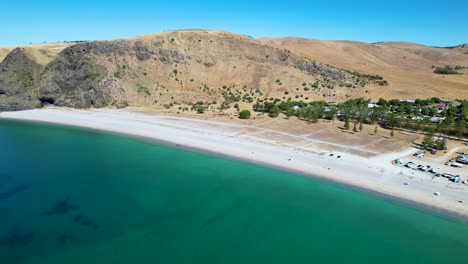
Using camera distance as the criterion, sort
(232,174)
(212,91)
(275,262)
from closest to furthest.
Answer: (275,262)
(232,174)
(212,91)

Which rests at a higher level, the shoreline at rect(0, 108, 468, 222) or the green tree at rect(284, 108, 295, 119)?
the green tree at rect(284, 108, 295, 119)

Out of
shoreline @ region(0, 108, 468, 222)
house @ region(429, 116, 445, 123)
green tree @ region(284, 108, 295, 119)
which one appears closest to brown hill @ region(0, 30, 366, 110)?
shoreline @ region(0, 108, 468, 222)

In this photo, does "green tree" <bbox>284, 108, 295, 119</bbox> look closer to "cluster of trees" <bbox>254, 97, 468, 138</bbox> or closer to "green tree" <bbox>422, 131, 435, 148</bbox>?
"cluster of trees" <bbox>254, 97, 468, 138</bbox>

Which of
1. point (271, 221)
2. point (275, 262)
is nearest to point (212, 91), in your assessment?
point (271, 221)

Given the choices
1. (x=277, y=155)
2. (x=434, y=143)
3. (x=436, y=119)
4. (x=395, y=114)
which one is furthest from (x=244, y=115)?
(x=436, y=119)

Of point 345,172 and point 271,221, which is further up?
point 345,172

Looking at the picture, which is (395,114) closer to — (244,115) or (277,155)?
(244,115)

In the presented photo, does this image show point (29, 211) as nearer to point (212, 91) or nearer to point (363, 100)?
point (212, 91)
